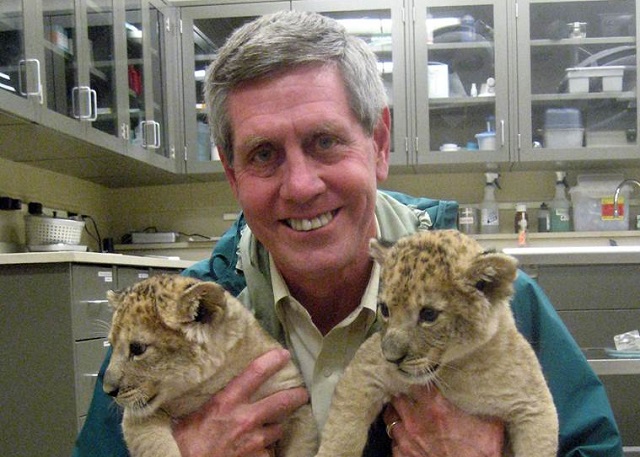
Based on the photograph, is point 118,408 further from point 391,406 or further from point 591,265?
point 591,265

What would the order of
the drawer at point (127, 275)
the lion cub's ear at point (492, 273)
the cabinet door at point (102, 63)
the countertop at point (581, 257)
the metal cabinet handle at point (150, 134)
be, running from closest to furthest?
the lion cub's ear at point (492, 273) → the countertop at point (581, 257) → the drawer at point (127, 275) → the cabinet door at point (102, 63) → the metal cabinet handle at point (150, 134)

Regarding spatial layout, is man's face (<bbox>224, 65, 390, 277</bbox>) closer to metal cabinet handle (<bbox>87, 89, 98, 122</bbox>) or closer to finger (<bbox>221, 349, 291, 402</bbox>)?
finger (<bbox>221, 349, 291, 402</bbox>)

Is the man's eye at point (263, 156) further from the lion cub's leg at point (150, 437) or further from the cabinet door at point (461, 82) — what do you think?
the cabinet door at point (461, 82)

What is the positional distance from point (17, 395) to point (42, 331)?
0.30 m

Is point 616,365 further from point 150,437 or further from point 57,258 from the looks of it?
point 57,258

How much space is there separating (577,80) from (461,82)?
31.1 inches

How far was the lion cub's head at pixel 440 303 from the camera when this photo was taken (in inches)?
49.7

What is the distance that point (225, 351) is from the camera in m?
1.46

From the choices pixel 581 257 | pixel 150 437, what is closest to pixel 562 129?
pixel 581 257

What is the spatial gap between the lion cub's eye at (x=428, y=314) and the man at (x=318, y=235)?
19 centimetres

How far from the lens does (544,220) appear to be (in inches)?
192

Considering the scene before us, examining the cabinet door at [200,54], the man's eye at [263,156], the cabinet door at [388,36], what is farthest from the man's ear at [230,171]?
the cabinet door at [200,54]

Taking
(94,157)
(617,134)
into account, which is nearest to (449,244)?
(94,157)

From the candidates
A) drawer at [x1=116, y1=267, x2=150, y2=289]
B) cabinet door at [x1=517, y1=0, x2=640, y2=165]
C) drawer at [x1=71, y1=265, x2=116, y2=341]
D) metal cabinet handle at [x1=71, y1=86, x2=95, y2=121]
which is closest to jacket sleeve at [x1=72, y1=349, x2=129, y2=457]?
drawer at [x1=71, y1=265, x2=116, y2=341]
